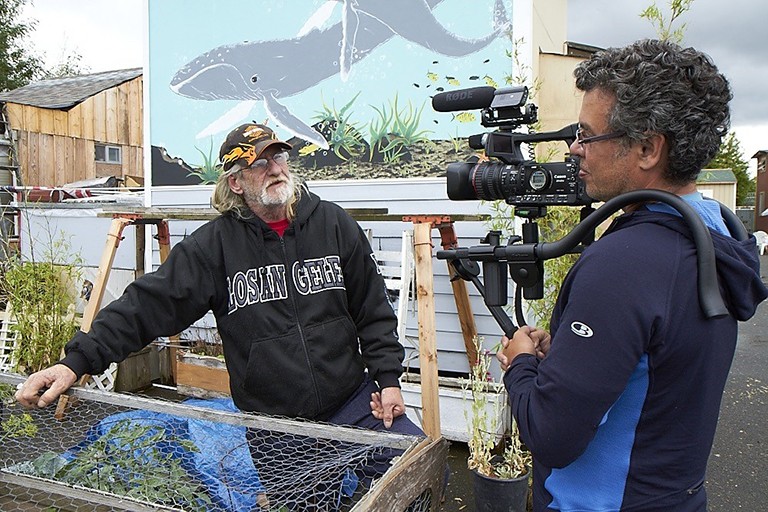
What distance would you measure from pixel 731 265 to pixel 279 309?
151cm

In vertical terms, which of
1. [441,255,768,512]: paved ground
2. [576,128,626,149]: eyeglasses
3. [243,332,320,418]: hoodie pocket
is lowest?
[441,255,768,512]: paved ground

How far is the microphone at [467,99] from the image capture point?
1525mm

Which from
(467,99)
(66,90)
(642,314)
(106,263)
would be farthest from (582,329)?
(66,90)

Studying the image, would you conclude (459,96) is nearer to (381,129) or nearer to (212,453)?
(212,453)

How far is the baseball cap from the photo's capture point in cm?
226

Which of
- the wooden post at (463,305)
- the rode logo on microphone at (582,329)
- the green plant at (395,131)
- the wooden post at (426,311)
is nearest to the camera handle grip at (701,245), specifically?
the rode logo on microphone at (582,329)

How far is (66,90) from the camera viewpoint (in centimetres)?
1313

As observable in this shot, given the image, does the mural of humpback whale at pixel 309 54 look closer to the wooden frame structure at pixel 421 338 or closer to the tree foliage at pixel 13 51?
the wooden frame structure at pixel 421 338

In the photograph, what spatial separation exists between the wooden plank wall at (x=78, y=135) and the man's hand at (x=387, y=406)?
1048 cm

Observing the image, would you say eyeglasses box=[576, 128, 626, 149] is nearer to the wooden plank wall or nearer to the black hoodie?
the black hoodie

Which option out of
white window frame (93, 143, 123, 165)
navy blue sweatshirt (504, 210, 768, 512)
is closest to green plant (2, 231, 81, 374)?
navy blue sweatshirt (504, 210, 768, 512)

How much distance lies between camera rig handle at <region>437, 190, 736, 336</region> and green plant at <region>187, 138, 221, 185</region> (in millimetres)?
3032

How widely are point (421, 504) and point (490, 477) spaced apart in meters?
1.16

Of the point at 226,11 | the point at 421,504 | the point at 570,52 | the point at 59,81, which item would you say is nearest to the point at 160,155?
the point at 226,11
